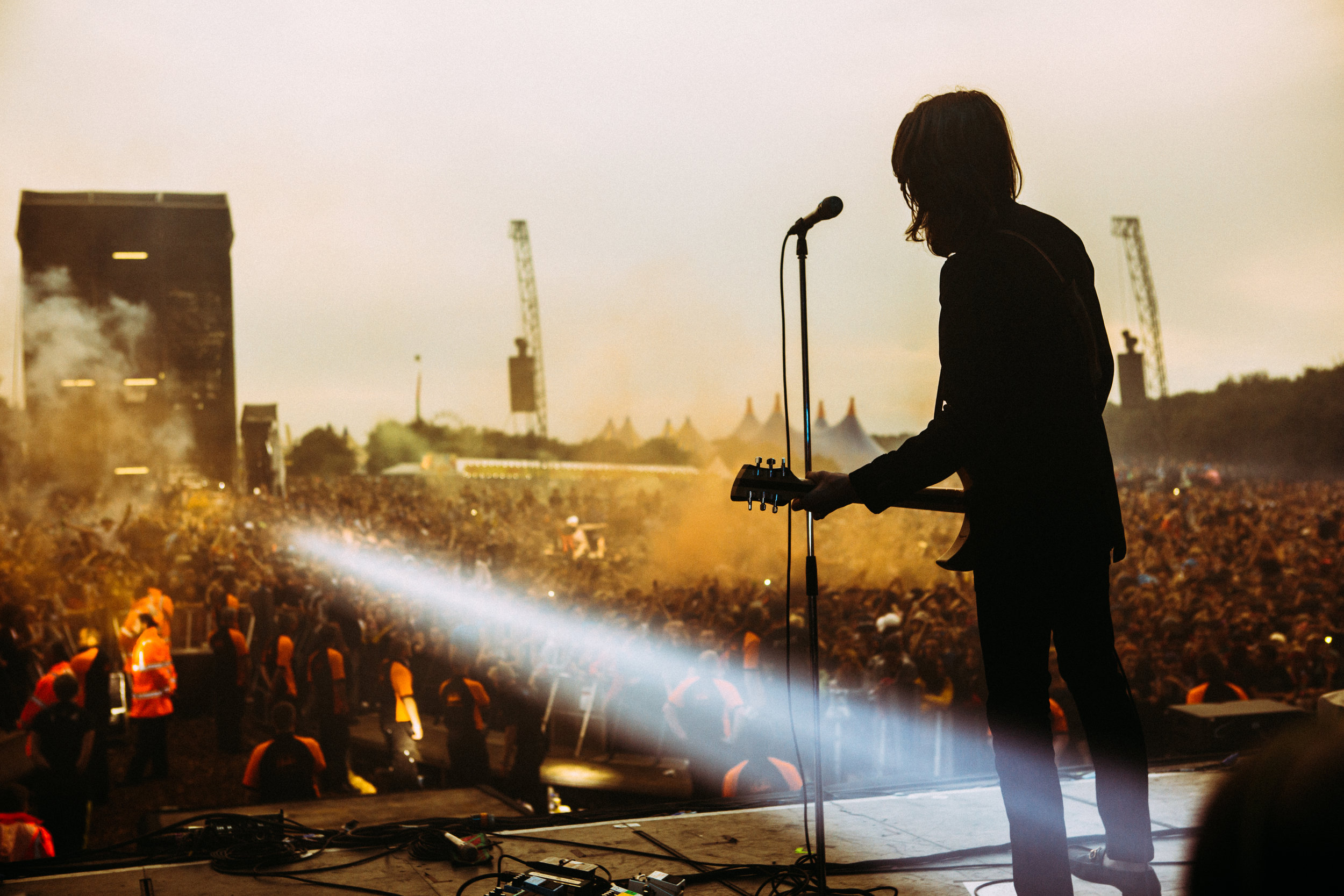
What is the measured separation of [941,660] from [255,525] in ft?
29.3

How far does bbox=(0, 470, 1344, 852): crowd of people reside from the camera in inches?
255

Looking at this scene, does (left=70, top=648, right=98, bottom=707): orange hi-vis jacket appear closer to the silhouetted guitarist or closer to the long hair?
the silhouetted guitarist

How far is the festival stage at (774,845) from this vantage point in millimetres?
2471

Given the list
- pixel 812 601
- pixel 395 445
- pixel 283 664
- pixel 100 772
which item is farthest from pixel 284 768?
pixel 395 445

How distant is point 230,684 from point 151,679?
0.80m

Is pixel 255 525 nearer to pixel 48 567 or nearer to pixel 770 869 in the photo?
pixel 48 567

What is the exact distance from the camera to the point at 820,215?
2.32 m

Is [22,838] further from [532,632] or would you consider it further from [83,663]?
[532,632]

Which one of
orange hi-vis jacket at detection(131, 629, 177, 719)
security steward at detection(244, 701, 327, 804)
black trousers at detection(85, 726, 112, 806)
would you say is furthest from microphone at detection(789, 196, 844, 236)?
orange hi-vis jacket at detection(131, 629, 177, 719)

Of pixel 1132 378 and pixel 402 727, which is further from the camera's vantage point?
pixel 1132 378

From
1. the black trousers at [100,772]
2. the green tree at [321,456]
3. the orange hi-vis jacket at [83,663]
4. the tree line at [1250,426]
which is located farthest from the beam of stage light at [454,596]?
the tree line at [1250,426]

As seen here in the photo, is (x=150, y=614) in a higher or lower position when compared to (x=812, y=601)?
lower

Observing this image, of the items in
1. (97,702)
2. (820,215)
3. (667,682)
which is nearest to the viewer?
(820,215)

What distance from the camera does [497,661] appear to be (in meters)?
7.43
